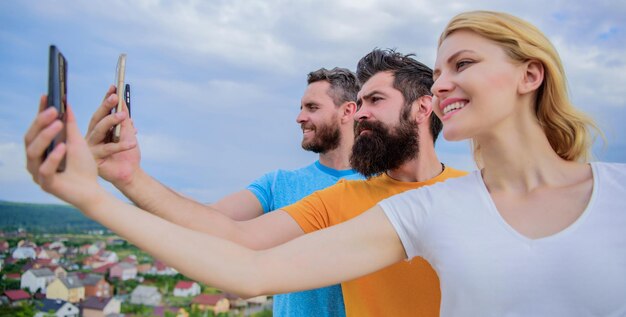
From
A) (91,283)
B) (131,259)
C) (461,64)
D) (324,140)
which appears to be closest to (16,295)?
(91,283)

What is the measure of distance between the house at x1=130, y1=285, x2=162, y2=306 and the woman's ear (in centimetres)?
1574

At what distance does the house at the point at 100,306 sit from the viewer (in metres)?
17.1

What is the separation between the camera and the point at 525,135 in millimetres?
1631

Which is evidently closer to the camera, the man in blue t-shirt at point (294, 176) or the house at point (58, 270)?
the man in blue t-shirt at point (294, 176)

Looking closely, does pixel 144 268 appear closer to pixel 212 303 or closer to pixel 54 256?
pixel 212 303

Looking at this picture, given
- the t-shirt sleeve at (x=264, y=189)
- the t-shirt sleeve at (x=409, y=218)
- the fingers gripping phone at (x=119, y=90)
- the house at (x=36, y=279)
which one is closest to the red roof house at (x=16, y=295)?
the house at (x=36, y=279)

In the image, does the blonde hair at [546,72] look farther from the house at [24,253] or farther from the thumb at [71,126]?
the house at [24,253]

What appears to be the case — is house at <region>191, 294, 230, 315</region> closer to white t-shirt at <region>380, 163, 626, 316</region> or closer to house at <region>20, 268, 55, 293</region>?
house at <region>20, 268, 55, 293</region>

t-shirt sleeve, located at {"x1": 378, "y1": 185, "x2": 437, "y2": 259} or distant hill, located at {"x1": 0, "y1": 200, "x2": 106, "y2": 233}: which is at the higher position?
distant hill, located at {"x1": 0, "y1": 200, "x2": 106, "y2": 233}

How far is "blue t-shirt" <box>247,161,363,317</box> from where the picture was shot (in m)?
2.60

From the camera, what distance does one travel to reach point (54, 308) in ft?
50.3

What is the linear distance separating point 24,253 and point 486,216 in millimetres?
15768

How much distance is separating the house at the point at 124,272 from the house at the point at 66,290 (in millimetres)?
1094

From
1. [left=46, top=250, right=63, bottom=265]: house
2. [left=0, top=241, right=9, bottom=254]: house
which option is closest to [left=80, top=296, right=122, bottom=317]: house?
[left=46, top=250, right=63, bottom=265]: house
